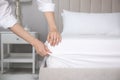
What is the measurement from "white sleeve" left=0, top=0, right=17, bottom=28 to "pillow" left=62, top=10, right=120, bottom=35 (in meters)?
1.70

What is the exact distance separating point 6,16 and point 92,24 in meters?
1.90

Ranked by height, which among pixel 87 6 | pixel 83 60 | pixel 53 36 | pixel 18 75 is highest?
pixel 87 6

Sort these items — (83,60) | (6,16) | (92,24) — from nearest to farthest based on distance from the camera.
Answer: (6,16)
(83,60)
(92,24)

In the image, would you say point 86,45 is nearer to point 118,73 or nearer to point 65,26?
point 118,73

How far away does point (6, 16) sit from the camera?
1.15m

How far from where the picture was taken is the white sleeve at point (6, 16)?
1.14 metres

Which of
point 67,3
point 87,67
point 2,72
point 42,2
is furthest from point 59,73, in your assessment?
point 67,3

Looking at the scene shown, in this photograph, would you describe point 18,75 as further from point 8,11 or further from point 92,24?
point 8,11

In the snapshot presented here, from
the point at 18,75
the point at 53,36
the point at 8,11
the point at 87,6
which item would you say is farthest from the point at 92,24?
the point at 8,11

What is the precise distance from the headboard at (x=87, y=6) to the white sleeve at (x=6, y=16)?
7.72 ft

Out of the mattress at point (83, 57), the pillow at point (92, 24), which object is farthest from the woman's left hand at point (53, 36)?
the pillow at point (92, 24)

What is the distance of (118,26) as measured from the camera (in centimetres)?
292

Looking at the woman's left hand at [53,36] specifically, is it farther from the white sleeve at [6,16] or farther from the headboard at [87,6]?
the headboard at [87,6]

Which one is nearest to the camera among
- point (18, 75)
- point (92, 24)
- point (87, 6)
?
point (92, 24)
